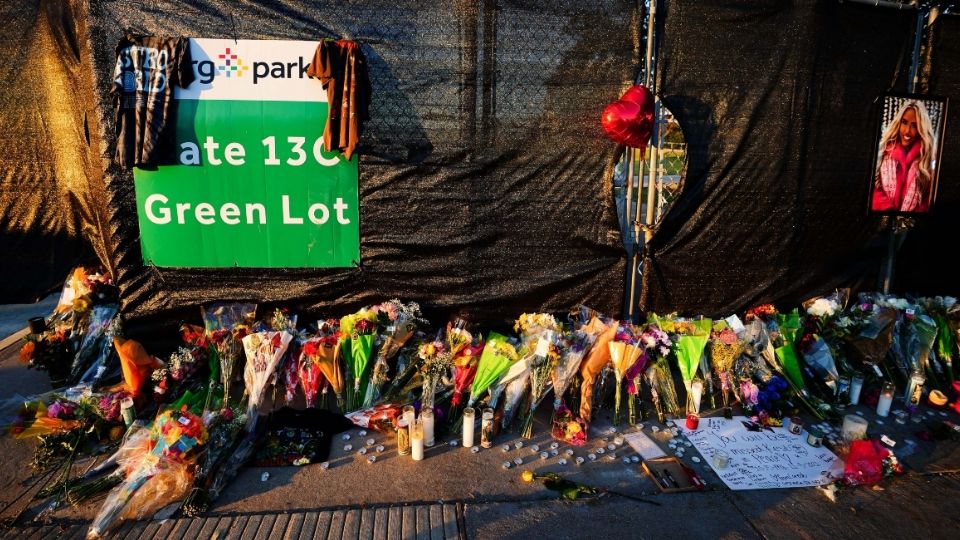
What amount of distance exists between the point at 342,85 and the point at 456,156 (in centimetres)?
116

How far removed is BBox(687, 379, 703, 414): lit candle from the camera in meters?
4.12

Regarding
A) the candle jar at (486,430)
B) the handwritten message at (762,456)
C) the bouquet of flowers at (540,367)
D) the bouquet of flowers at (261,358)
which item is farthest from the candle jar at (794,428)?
the bouquet of flowers at (261,358)

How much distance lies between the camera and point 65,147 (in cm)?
484

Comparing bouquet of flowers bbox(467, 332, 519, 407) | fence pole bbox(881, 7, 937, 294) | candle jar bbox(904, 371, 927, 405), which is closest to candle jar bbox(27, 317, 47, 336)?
bouquet of flowers bbox(467, 332, 519, 407)

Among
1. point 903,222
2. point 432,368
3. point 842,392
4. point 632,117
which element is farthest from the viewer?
point 903,222

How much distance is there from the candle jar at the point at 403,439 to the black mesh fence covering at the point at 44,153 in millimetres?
3529

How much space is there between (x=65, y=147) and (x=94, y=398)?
102 inches

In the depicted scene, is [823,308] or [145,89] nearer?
[145,89]

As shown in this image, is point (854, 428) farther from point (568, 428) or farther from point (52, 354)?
point (52, 354)

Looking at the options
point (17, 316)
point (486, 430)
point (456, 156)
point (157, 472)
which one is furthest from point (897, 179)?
point (17, 316)

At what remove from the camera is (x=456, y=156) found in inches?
→ 182

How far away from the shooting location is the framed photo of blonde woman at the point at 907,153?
4992 mm

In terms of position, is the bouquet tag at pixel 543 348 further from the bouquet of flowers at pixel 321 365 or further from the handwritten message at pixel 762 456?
the bouquet of flowers at pixel 321 365

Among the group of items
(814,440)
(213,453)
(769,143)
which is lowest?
(814,440)
